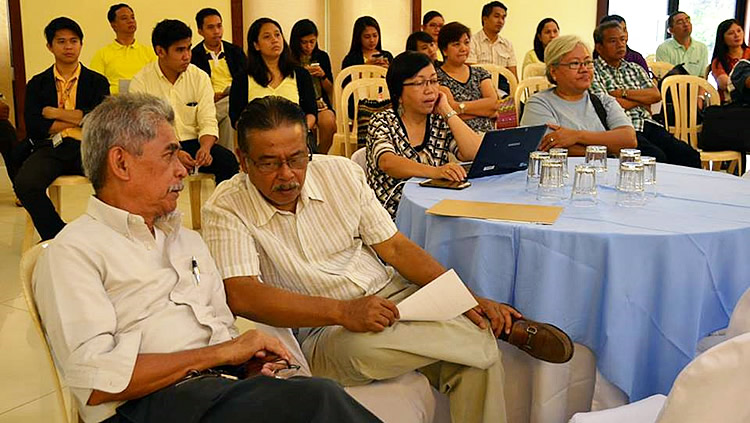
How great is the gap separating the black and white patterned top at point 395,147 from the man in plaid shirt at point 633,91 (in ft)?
5.98

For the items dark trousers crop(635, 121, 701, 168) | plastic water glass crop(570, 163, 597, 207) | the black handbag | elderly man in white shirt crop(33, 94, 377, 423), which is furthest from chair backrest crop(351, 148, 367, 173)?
the black handbag

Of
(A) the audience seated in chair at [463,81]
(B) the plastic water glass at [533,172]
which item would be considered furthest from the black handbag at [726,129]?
(B) the plastic water glass at [533,172]

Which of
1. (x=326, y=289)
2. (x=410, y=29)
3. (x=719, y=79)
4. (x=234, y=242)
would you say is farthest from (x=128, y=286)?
(x=410, y=29)

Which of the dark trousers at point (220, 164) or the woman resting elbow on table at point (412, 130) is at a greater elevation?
the woman resting elbow on table at point (412, 130)

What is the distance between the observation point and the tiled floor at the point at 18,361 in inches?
101

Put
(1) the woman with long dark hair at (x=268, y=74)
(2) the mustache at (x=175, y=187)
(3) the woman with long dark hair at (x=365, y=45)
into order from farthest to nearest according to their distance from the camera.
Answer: (3) the woman with long dark hair at (x=365, y=45)
(1) the woman with long dark hair at (x=268, y=74)
(2) the mustache at (x=175, y=187)

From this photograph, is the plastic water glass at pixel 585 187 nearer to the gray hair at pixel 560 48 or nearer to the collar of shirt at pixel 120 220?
the gray hair at pixel 560 48

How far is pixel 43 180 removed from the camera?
4023 millimetres

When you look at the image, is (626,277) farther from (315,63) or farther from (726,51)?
(726,51)

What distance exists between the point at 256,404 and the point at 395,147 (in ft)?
5.56

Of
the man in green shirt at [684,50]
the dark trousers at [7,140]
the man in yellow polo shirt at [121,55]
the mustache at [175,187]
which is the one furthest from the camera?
the man in green shirt at [684,50]

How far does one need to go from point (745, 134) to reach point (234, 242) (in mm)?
4150

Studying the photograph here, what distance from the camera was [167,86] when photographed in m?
4.57

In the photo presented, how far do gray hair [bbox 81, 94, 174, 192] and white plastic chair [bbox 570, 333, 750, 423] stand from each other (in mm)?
1210
